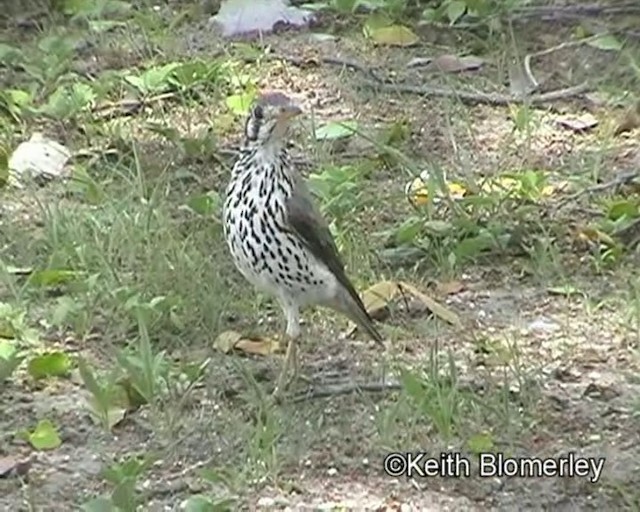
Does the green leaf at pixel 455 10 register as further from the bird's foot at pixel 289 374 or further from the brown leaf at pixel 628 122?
the bird's foot at pixel 289 374

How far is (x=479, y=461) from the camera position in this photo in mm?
5039

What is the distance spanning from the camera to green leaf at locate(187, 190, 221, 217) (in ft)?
21.6

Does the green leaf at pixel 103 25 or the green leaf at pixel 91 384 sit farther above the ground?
the green leaf at pixel 103 25

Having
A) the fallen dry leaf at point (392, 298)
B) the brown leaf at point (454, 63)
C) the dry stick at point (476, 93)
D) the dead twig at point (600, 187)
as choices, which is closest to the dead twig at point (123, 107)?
the dry stick at point (476, 93)

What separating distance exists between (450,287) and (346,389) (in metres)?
0.80

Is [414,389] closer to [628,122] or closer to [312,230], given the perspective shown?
[312,230]

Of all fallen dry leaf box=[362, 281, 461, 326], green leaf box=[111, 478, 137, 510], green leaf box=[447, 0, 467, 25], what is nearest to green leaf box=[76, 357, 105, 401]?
green leaf box=[111, 478, 137, 510]

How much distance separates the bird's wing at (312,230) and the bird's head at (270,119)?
0.48 ft

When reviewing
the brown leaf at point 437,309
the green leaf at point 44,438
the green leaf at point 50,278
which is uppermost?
the green leaf at point 50,278

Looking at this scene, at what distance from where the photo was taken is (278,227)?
219 inches

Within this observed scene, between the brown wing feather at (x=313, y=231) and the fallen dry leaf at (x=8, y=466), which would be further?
the brown wing feather at (x=313, y=231)

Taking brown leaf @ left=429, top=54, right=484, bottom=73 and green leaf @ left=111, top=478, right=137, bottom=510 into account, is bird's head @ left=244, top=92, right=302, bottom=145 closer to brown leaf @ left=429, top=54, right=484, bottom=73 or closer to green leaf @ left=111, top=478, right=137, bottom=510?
green leaf @ left=111, top=478, right=137, bottom=510

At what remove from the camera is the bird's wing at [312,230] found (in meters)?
5.57

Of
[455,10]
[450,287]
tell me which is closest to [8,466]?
[450,287]
